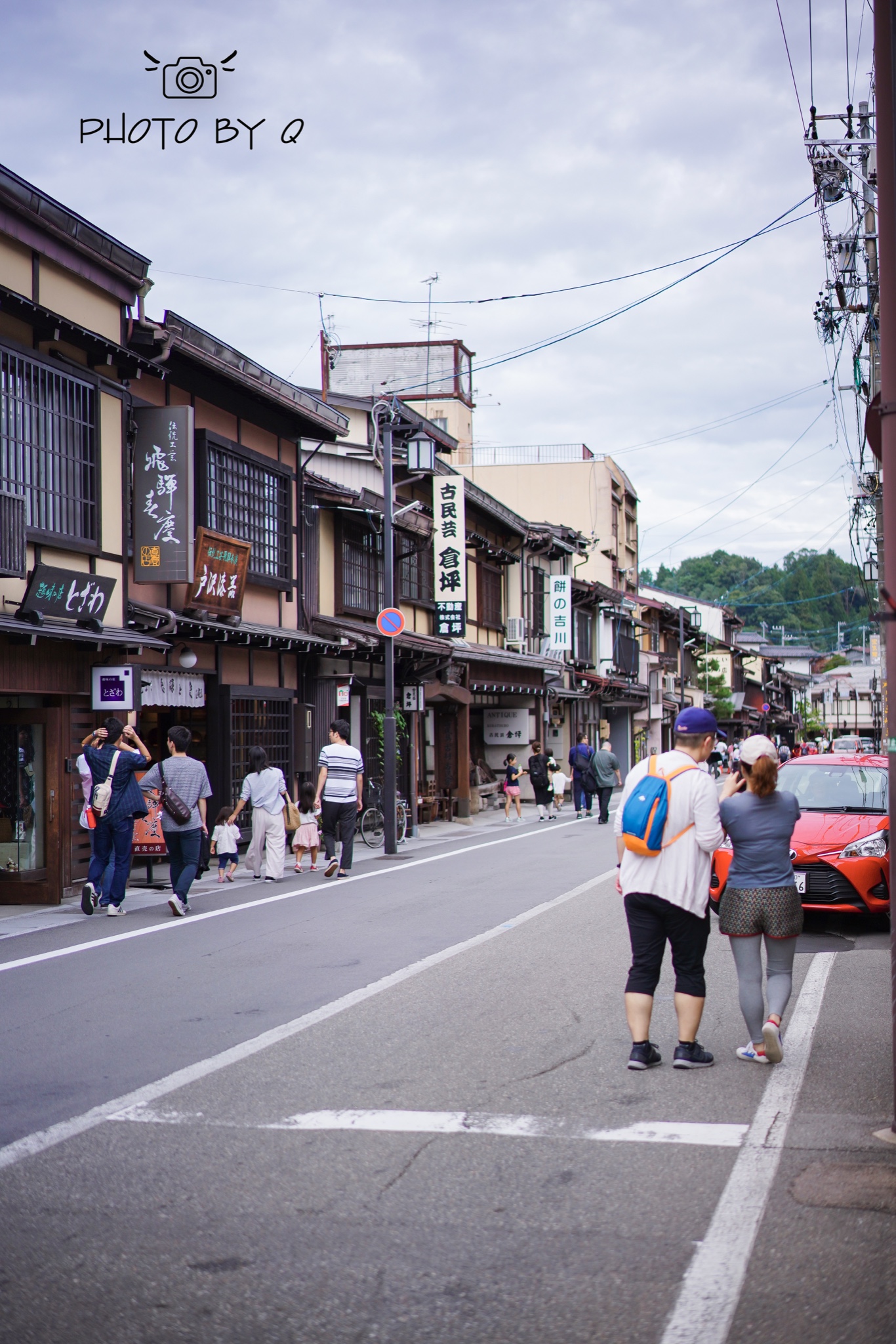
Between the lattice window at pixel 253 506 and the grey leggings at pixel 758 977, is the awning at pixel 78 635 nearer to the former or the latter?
the lattice window at pixel 253 506

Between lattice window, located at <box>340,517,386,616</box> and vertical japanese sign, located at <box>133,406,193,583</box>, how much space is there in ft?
24.6

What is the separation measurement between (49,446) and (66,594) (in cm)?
181

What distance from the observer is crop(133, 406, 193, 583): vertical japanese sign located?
16922 millimetres

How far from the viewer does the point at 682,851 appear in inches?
262

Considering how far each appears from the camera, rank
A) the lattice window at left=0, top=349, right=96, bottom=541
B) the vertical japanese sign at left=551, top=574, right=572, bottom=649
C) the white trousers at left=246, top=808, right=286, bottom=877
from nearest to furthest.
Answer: the lattice window at left=0, top=349, right=96, bottom=541 → the white trousers at left=246, top=808, right=286, bottom=877 → the vertical japanese sign at left=551, top=574, right=572, bottom=649

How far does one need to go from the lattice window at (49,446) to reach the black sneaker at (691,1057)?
9.99 metres

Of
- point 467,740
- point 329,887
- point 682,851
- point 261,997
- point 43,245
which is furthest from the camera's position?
point 467,740

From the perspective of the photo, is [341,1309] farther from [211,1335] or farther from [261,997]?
[261,997]

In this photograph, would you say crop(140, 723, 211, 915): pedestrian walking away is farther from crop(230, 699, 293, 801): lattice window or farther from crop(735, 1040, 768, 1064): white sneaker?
crop(735, 1040, 768, 1064): white sneaker

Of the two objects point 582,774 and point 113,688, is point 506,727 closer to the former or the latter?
point 582,774

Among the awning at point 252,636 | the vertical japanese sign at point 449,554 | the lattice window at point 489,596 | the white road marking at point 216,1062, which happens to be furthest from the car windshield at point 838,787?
the lattice window at point 489,596

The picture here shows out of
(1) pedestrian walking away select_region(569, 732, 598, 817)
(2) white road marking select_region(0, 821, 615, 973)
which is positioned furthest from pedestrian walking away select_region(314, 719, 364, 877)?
(1) pedestrian walking away select_region(569, 732, 598, 817)

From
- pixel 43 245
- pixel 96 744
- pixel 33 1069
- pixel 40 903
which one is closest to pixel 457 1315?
pixel 33 1069

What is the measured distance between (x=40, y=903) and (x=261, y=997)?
22.0 ft
